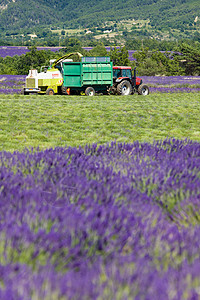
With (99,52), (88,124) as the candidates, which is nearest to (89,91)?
(88,124)

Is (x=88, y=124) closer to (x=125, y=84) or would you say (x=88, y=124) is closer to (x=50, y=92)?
(x=50, y=92)

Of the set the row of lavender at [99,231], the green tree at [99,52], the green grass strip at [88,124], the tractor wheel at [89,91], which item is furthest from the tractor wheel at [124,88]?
the green tree at [99,52]

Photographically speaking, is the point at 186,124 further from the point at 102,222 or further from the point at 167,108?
the point at 102,222

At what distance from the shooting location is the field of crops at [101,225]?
1.35m

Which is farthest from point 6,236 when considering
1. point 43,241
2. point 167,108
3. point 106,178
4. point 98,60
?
point 98,60

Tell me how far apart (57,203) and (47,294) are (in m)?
1.21

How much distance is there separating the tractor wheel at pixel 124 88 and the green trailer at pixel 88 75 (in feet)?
2.11

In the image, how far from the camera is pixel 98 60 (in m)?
21.3

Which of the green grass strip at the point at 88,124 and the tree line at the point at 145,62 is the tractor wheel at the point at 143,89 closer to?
the green grass strip at the point at 88,124

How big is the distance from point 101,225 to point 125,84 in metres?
19.9

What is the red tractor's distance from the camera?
21203 millimetres

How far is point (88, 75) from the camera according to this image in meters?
20.5

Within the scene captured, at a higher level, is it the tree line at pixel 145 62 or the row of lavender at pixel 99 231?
the tree line at pixel 145 62

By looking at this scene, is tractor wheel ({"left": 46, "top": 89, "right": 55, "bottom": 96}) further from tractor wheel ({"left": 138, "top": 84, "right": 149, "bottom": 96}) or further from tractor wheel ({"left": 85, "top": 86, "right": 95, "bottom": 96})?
tractor wheel ({"left": 138, "top": 84, "right": 149, "bottom": 96})
